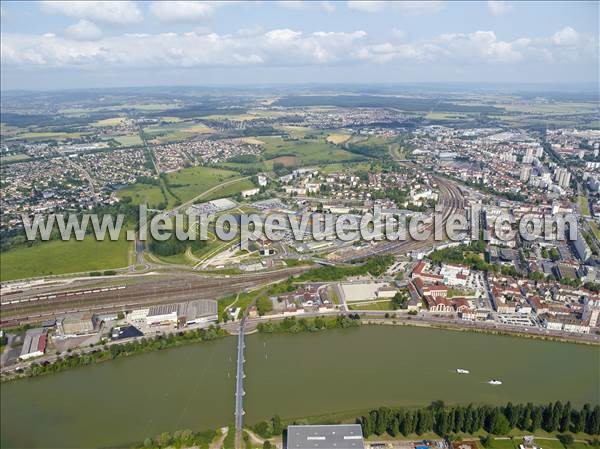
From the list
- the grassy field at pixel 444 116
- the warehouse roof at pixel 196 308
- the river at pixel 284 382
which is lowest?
the river at pixel 284 382

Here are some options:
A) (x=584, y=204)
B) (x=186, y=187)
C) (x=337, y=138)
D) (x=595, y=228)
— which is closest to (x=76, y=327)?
(x=186, y=187)

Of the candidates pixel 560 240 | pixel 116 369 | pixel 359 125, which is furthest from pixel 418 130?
pixel 116 369

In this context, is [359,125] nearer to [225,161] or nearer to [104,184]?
[225,161]

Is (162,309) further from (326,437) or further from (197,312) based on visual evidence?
(326,437)

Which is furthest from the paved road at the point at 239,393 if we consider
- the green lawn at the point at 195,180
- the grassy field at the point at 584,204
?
the grassy field at the point at 584,204

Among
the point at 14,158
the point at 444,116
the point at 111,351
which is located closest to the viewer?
the point at 111,351

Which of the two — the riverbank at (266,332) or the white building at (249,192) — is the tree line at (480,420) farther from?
the white building at (249,192)

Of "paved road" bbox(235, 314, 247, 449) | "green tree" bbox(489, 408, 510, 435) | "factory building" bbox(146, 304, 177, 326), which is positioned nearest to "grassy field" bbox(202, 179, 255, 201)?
"factory building" bbox(146, 304, 177, 326)
